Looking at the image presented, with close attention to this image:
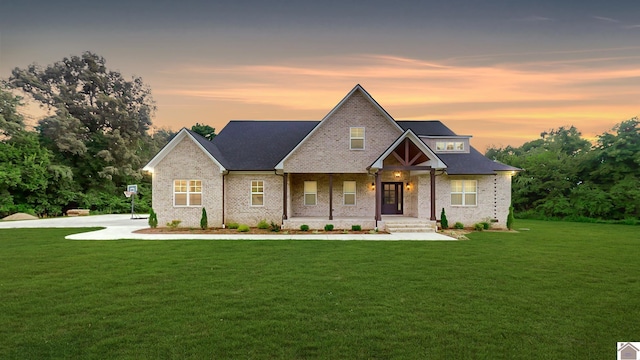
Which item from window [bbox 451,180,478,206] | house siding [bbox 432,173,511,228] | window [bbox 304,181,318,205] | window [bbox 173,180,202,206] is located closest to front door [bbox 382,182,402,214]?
house siding [bbox 432,173,511,228]

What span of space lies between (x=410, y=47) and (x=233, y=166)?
14018mm

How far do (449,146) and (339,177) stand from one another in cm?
757

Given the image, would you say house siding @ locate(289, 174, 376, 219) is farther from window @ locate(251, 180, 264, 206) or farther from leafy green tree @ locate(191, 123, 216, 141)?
leafy green tree @ locate(191, 123, 216, 141)

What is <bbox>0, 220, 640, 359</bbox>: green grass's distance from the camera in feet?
13.3

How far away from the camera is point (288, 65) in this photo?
21812mm

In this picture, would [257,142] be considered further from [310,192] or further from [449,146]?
[449,146]

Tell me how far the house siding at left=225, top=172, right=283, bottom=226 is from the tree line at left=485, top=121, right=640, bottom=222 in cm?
2513

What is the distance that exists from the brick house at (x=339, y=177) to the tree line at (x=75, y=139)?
19513mm

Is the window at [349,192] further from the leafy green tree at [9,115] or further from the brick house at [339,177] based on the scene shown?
the leafy green tree at [9,115]

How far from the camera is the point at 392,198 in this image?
20609mm

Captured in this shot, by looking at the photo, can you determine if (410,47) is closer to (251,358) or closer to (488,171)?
(488,171)

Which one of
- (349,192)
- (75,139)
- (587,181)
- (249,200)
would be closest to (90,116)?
(75,139)

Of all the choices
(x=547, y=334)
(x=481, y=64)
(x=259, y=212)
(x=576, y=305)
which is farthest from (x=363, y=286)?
(x=481, y=64)

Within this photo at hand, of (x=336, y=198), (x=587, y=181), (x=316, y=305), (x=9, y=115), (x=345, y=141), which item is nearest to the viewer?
(x=316, y=305)
